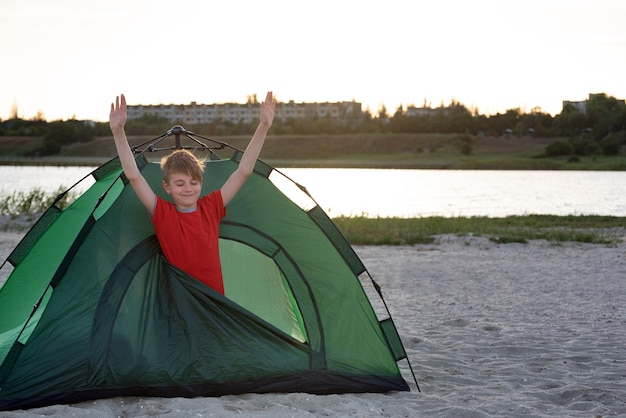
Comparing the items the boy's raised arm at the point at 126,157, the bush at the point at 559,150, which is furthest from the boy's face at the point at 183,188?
the bush at the point at 559,150

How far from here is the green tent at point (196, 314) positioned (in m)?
4.75

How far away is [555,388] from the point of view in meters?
5.32

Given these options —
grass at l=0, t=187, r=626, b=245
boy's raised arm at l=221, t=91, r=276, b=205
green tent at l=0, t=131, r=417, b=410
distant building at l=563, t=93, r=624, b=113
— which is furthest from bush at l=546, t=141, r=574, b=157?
boy's raised arm at l=221, t=91, r=276, b=205

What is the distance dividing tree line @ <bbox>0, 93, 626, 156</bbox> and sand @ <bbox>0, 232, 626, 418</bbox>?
56245 millimetres

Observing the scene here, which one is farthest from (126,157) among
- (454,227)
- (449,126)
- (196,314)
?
(449,126)

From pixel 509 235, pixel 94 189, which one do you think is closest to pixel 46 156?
pixel 509 235

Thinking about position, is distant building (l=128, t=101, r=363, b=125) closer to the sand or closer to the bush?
the bush

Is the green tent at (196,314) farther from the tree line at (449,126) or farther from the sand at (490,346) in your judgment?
the tree line at (449,126)

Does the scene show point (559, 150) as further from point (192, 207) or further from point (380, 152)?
point (192, 207)

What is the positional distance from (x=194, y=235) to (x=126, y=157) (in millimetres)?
662

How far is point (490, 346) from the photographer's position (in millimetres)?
6547

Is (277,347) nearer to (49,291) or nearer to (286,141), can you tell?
(49,291)

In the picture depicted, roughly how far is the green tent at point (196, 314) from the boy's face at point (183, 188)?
35 cm

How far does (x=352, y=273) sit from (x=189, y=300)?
48.8 inches
